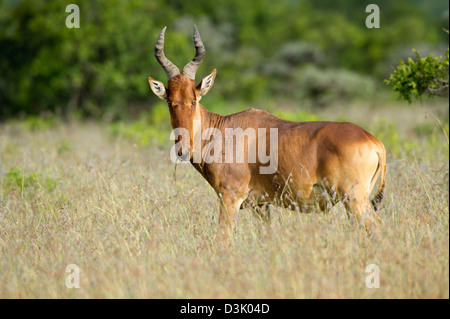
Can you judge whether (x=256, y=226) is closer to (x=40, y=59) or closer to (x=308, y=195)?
(x=308, y=195)

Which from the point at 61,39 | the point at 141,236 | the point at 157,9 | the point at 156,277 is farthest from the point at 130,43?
the point at 156,277

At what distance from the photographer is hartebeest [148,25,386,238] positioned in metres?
5.45

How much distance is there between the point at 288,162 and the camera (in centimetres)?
585

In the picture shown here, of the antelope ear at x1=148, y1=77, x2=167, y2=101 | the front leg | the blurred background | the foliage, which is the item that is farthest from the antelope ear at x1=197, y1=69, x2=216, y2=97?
the blurred background

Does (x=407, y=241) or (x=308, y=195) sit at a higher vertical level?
(x=308, y=195)

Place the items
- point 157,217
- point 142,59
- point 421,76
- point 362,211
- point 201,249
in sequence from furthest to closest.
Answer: point 142,59 → point 421,76 → point 157,217 → point 201,249 → point 362,211

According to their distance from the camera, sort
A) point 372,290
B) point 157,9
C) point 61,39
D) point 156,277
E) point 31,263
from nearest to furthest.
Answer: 1. point 372,290
2. point 156,277
3. point 31,263
4. point 61,39
5. point 157,9

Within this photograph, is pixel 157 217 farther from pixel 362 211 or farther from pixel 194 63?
pixel 362 211

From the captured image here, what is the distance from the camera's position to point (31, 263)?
546cm

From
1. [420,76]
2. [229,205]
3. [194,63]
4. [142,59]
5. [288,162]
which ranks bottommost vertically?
[229,205]

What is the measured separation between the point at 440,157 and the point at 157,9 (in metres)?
25.6

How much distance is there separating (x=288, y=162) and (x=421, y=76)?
3127mm

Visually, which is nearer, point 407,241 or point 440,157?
point 407,241

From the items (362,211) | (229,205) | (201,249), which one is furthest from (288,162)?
(201,249)
